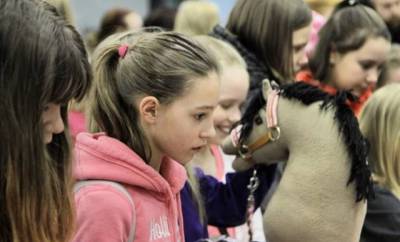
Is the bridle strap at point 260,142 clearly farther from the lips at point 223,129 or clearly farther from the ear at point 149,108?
the lips at point 223,129

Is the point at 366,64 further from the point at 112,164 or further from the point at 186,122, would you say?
the point at 112,164

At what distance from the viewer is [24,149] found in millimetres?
1494

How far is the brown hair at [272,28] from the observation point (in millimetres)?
3414

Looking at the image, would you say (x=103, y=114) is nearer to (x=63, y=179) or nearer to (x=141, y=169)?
(x=141, y=169)

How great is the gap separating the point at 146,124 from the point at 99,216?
0.30 meters

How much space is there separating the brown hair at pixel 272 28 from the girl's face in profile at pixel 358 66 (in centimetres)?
30

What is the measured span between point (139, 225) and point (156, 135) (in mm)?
248

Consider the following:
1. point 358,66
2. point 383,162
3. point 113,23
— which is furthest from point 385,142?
point 113,23

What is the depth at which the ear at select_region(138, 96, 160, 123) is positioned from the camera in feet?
6.84

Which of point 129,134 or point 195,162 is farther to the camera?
point 195,162

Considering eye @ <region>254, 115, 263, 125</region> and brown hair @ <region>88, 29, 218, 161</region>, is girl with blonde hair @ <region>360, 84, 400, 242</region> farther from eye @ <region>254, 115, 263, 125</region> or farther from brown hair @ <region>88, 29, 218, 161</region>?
brown hair @ <region>88, 29, 218, 161</region>

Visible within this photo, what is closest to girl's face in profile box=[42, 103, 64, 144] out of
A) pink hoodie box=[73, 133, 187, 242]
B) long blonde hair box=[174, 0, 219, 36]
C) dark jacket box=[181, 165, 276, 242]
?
pink hoodie box=[73, 133, 187, 242]

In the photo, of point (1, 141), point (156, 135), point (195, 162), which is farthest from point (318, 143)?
point (1, 141)

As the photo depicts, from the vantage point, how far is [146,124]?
211cm
